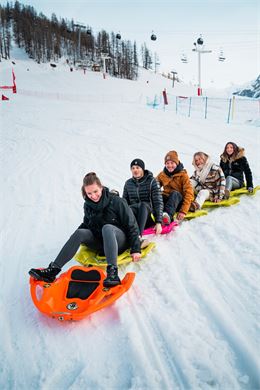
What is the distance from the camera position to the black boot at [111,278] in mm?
2377

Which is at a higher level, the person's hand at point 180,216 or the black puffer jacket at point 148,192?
the black puffer jacket at point 148,192

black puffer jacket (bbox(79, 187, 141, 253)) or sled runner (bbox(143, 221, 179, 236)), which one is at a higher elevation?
black puffer jacket (bbox(79, 187, 141, 253))

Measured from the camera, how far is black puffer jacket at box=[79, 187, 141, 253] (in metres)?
2.79

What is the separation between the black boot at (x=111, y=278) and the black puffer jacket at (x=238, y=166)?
3.55 metres

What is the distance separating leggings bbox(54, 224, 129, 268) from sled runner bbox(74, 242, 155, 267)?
0.39 feet

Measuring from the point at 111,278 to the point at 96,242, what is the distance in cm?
59

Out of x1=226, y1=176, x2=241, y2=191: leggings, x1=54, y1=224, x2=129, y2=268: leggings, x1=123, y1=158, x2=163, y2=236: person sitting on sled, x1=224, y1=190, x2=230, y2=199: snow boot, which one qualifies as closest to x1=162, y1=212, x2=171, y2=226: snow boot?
x1=123, y1=158, x2=163, y2=236: person sitting on sled

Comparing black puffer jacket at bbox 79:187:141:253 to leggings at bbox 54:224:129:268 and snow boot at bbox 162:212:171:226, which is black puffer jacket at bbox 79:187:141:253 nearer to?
leggings at bbox 54:224:129:268

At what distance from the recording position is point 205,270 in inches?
111

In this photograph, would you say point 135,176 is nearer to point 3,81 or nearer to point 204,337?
point 204,337

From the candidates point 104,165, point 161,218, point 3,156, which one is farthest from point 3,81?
point 161,218

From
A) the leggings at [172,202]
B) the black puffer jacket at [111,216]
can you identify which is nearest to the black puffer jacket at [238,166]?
the leggings at [172,202]

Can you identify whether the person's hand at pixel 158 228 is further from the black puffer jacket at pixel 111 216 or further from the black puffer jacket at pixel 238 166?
the black puffer jacket at pixel 238 166

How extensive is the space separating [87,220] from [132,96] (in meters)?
31.1
